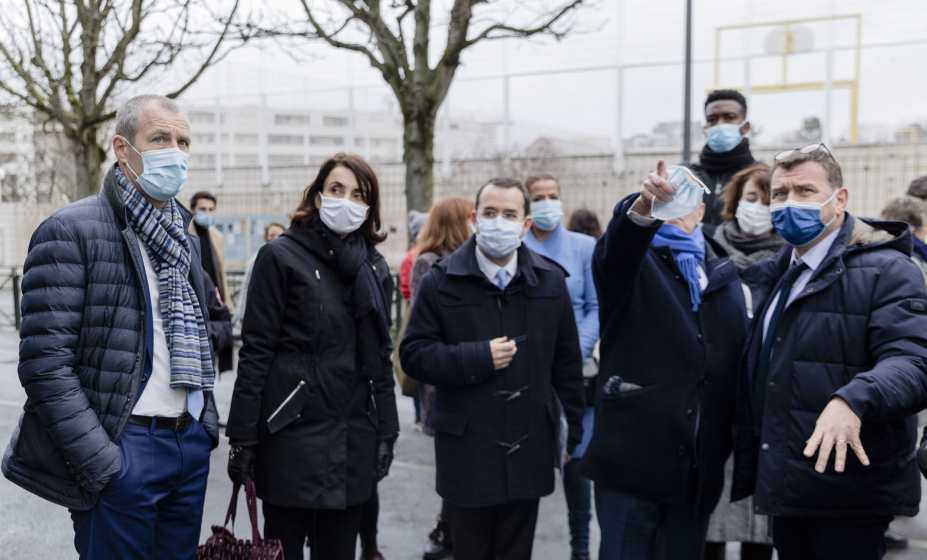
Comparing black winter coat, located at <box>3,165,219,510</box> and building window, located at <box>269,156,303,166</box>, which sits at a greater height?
building window, located at <box>269,156,303,166</box>

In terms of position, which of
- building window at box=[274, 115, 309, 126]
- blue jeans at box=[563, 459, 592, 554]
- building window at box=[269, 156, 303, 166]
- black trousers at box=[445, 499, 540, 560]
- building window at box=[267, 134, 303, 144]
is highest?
building window at box=[274, 115, 309, 126]

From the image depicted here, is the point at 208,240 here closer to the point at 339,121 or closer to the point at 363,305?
the point at 363,305

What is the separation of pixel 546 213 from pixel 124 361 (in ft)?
8.74

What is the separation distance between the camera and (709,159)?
4902 millimetres

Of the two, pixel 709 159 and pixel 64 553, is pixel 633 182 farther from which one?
pixel 64 553

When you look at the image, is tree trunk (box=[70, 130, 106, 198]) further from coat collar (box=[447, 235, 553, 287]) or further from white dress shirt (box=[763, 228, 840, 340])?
white dress shirt (box=[763, 228, 840, 340])

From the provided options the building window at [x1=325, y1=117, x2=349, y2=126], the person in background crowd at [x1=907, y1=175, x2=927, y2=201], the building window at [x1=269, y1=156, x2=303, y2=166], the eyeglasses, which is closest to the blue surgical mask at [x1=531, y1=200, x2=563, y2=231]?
the eyeglasses

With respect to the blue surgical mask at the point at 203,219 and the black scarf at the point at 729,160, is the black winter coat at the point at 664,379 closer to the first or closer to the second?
the black scarf at the point at 729,160

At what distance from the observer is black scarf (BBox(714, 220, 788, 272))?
4.05 meters

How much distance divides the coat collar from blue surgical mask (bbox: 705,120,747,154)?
1.97m

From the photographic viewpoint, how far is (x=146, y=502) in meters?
2.51

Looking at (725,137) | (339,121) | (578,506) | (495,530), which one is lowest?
(578,506)

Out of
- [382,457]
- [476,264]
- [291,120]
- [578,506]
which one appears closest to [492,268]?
Result: [476,264]

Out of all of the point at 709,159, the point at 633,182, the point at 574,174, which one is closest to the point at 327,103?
the point at 574,174
